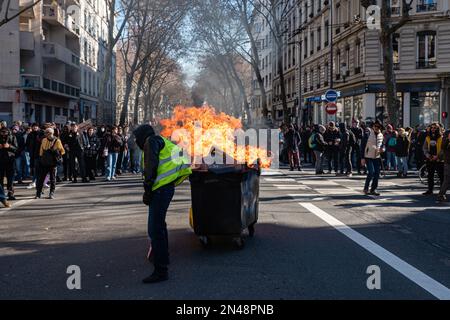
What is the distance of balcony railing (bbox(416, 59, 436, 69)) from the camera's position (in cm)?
3423

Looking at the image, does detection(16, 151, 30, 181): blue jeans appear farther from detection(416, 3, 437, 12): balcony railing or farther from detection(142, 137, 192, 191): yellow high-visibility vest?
detection(416, 3, 437, 12): balcony railing

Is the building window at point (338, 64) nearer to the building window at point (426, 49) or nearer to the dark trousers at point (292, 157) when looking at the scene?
the building window at point (426, 49)

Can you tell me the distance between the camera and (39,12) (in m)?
36.9

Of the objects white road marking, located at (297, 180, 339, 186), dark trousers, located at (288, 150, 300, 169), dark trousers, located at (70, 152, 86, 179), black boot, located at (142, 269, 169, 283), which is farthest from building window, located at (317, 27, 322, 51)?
black boot, located at (142, 269, 169, 283)

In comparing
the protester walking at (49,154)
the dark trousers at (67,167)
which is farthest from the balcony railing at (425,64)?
the protester walking at (49,154)

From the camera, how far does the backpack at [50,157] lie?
12.8 metres

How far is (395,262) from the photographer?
21.8 feet

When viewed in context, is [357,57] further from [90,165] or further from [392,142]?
[90,165]

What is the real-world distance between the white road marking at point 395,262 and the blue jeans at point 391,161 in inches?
471

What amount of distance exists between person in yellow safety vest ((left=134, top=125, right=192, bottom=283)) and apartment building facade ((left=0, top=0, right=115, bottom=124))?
27.8 m
